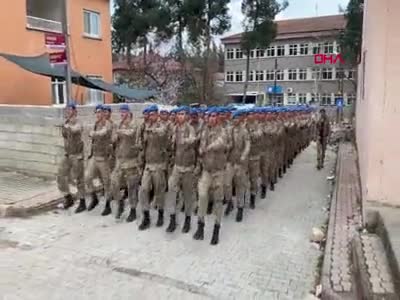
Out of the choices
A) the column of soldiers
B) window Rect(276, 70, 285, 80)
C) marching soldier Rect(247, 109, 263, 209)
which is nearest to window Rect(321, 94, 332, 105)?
window Rect(276, 70, 285, 80)

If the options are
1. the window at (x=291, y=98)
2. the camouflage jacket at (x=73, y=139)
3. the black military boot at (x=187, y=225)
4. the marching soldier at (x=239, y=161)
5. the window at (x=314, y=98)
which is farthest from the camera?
the window at (x=291, y=98)

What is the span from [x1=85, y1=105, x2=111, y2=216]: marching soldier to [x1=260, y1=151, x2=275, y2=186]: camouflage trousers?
3.29m

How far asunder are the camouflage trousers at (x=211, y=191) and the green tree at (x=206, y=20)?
27313 mm

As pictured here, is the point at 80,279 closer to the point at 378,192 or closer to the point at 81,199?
the point at 81,199

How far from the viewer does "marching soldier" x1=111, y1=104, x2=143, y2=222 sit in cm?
761

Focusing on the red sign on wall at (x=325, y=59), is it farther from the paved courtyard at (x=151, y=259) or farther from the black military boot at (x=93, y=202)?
the black military boot at (x=93, y=202)

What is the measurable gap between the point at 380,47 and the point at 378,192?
1.83m

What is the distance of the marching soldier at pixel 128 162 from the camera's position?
7.61 metres

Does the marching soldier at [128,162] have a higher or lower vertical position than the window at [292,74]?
lower

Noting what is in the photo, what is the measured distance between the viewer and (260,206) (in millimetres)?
9031

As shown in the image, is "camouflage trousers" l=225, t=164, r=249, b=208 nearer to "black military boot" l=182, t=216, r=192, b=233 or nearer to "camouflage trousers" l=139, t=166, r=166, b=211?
"black military boot" l=182, t=216, r=192, b=233

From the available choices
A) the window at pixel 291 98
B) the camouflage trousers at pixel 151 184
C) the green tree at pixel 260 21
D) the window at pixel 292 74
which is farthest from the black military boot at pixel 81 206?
the window at pixel 292 74

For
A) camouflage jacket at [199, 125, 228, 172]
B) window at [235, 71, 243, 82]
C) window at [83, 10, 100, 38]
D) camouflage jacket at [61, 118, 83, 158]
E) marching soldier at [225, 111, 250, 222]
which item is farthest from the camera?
window at [235, 71, 243, 82]

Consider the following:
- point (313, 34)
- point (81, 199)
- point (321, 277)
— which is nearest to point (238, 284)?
point (321, 277)
